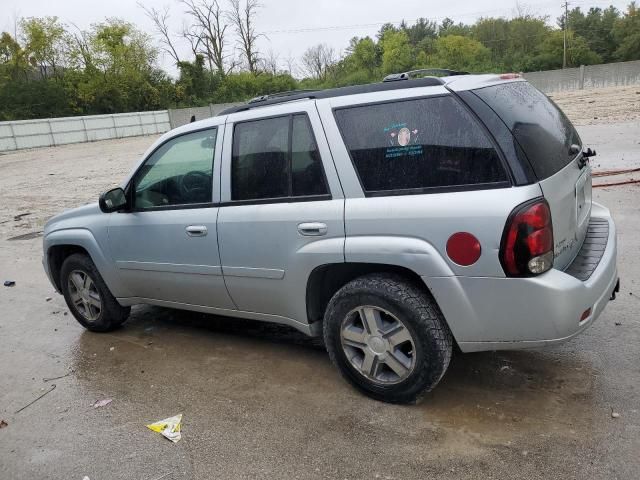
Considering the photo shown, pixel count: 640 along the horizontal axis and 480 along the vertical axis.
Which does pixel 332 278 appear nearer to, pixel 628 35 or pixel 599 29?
pixel 628 35

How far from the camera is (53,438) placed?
3.33m

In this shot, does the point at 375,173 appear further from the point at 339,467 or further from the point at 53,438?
the point at 53,438

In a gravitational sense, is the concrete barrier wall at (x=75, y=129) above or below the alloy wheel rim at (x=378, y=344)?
above

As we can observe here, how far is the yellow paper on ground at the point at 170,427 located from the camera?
3203mm

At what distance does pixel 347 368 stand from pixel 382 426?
420mm

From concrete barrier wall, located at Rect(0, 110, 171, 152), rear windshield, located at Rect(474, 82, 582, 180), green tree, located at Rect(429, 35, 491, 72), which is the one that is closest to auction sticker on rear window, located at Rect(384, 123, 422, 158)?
rear windshield, located at Rect(474, 82, 582, 180)

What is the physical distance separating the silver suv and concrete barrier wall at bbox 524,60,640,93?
57472 millimetres

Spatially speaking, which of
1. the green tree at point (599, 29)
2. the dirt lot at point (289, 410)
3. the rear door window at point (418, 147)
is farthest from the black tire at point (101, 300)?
the green tree at point (599, 29)

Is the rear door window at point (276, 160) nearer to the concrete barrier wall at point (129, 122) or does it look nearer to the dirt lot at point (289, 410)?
the dirt lot at point (289, 410)

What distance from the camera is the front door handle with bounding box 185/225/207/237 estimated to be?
3828 mm

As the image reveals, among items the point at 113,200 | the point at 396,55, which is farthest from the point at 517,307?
the point at 396,55

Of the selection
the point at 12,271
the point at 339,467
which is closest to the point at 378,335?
the point at 339,467

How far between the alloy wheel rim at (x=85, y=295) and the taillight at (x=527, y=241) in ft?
11.7

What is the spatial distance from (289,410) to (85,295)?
8.17 feet
